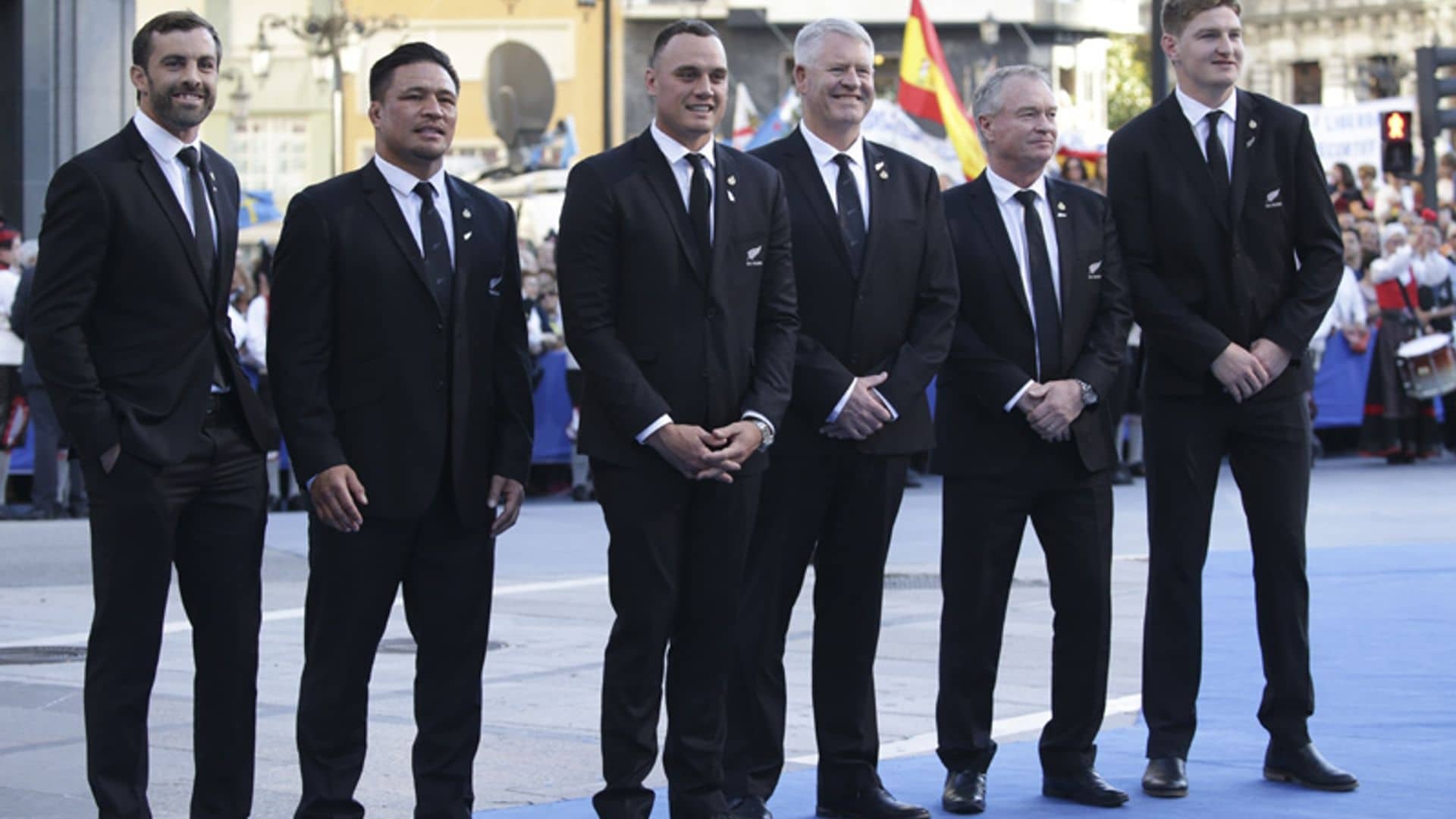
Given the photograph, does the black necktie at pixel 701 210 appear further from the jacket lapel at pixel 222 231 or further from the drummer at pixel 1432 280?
the drummer at pixel 1432 280

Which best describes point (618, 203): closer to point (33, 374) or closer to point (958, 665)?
point (958, 665)

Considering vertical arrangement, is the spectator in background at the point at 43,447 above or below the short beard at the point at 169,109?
below

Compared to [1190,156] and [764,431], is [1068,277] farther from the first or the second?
[764,431]

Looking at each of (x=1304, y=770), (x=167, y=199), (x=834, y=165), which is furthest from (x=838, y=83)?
(x=1304, y=770)

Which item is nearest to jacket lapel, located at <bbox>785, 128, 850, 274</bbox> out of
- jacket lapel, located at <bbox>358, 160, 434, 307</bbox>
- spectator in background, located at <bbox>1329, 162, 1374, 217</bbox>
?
jacket lapel, located at <bbox>358, 160, 434, 307</bbox>

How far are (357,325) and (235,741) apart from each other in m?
1.11

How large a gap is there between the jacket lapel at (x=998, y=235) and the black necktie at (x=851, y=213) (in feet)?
1.48

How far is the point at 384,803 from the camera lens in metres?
6.85

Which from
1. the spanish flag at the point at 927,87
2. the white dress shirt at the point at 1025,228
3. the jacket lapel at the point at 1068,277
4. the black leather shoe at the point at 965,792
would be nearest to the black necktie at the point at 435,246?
the white dress shirt at the point at 1025,228

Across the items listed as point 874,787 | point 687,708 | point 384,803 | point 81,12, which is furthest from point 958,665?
point 81,12

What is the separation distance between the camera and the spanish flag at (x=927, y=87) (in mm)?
23969

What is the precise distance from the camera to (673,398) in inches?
243

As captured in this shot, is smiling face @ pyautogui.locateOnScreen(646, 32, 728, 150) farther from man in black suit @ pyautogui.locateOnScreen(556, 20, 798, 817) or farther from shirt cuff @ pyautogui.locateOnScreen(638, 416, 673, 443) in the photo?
shirt cuff @ pyautogui.locateOnScreen(638, 416, 673, 443)

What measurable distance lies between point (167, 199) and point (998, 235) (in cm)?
239
